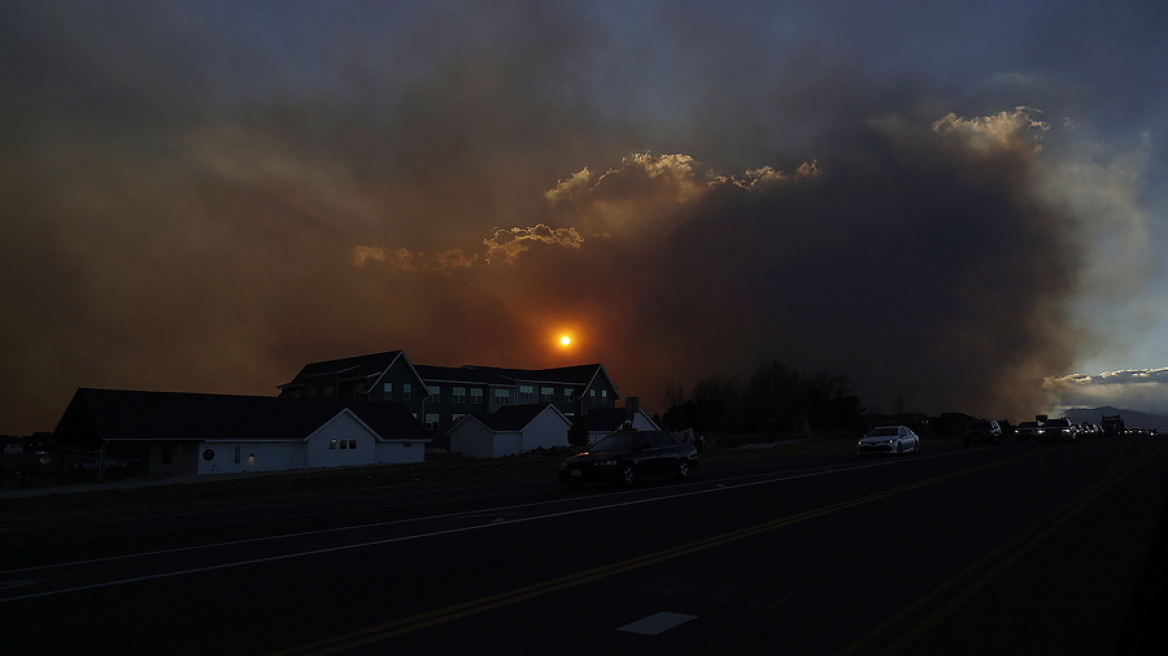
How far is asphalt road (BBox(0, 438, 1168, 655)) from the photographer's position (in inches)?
246

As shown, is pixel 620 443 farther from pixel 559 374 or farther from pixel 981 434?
pixel 559 374

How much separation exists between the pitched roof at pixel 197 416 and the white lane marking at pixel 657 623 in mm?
50873

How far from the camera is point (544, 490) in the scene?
76.7 feet

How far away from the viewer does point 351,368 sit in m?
75.1

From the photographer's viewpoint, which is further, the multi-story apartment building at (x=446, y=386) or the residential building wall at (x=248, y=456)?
the multi-story apartment building at (x=446, y=386)

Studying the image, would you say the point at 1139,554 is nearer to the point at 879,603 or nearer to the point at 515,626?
the point at 879,603

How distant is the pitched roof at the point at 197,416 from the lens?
4916 cm

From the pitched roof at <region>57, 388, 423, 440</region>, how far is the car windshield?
3759 cm

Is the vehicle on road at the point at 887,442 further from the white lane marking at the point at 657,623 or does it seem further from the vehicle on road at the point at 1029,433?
the white lane marking at the point at 657,623

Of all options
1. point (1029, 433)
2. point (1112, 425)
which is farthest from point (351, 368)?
point (1112, 425)

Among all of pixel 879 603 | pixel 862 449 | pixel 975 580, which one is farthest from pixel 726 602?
pixel 862 449

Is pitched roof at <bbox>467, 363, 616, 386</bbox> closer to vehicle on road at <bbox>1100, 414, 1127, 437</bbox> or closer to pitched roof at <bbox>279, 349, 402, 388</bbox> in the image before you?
pitched roof at <bbox>279, 349, 402, 388</bbox>

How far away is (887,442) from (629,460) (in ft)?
73.1

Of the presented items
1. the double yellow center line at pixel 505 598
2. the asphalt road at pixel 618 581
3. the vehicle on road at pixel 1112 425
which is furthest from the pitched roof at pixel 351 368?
the vehicle on road at pixel 1112 425
